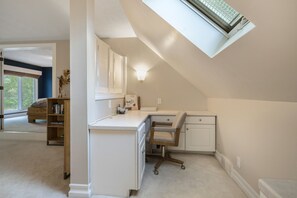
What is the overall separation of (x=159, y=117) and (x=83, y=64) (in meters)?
1.82

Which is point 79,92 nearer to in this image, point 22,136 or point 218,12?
point 218,12

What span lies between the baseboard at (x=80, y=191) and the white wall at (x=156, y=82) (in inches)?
85.8

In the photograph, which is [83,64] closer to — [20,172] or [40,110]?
[20,172]

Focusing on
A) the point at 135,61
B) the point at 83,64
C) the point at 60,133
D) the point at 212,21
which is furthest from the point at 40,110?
the point at 212,21

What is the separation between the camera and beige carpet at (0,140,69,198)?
2059 mm

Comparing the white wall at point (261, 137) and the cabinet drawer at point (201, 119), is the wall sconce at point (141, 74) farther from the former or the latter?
the white wall at point (261, 137)

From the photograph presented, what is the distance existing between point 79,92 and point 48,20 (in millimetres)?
2115

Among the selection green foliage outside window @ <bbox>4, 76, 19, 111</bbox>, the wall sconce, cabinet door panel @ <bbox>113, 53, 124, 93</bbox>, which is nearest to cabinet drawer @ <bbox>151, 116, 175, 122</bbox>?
cabinet door panel @ <bbox>113, 53, 124, 93</bbox>

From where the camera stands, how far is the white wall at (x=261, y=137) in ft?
4.51

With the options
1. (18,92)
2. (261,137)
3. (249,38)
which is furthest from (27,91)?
(249,38)

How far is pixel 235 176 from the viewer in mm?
2322

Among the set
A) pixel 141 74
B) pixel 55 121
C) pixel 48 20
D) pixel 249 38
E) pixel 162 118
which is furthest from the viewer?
pixel 55 121

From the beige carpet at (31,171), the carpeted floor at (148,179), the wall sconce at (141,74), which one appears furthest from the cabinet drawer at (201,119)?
the beige carpet at (31,171)

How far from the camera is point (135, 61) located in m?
3.85
